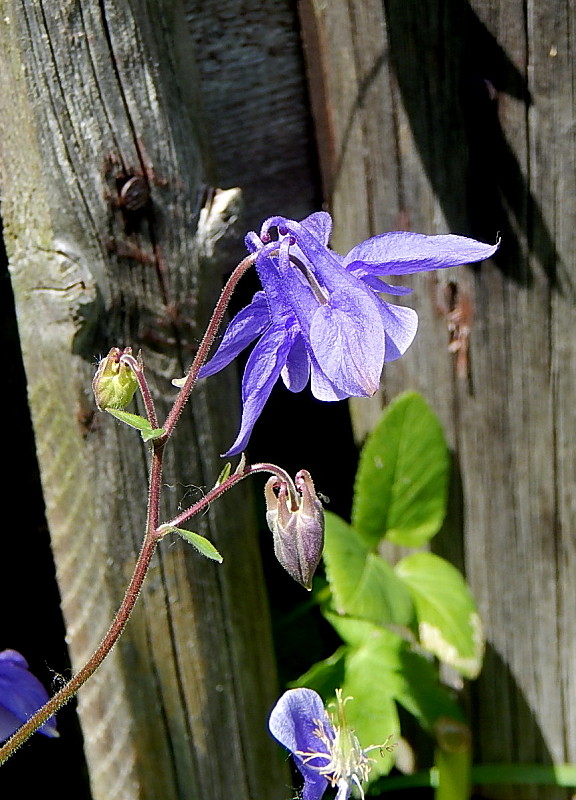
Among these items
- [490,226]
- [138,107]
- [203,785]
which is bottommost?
[203,785]

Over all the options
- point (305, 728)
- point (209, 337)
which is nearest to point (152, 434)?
point (209, 337)

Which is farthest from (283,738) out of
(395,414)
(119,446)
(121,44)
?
(121,44)

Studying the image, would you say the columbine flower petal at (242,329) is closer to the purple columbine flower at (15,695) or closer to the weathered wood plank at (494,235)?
the purple columbine flower at (15,695)

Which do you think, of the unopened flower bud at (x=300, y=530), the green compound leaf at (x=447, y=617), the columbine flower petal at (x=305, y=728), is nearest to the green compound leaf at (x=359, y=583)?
the green compound leaf at (x=447, y=617)

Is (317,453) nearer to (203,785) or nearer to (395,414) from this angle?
(395,414)

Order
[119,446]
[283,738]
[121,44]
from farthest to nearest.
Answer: [119,446] → [121,44] → [283,738]

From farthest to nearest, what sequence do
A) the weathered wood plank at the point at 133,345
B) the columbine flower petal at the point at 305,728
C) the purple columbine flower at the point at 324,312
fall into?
the weathered wood plank at the point at 133,345 < the columbine flower petal at the point at 305,728 < the purple columbine flower at the point at 324,312
